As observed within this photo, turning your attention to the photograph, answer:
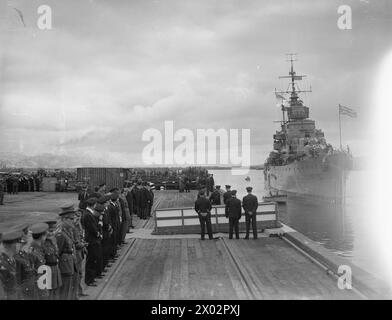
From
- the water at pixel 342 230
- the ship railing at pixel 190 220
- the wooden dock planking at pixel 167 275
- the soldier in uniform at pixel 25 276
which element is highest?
the soldier in uniform at pixel 25 276

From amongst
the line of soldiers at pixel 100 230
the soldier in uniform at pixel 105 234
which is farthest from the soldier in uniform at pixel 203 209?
the soldier in uniform at pixel 105 234

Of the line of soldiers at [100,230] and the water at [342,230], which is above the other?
the line of soldiers at [100,230]

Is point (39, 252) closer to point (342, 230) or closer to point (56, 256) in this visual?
point (56, 256)

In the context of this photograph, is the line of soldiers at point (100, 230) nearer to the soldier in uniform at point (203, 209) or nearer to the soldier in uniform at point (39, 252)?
the soldier in uniform at point (39, 252)

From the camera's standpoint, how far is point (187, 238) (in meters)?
12.9

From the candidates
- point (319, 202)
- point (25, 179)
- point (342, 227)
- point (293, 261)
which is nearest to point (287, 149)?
point (319, 202)

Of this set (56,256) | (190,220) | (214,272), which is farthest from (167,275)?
(190,220)

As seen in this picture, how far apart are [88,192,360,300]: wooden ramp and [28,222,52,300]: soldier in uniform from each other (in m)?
1.74

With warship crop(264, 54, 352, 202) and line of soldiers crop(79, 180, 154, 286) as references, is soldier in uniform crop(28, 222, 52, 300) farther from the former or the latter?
warship crop(264, 54, 352, 202)

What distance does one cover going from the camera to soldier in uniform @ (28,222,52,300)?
5.33 metres

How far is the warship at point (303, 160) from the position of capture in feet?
138

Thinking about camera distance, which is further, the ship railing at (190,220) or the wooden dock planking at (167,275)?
the ship railing at (190,220)
